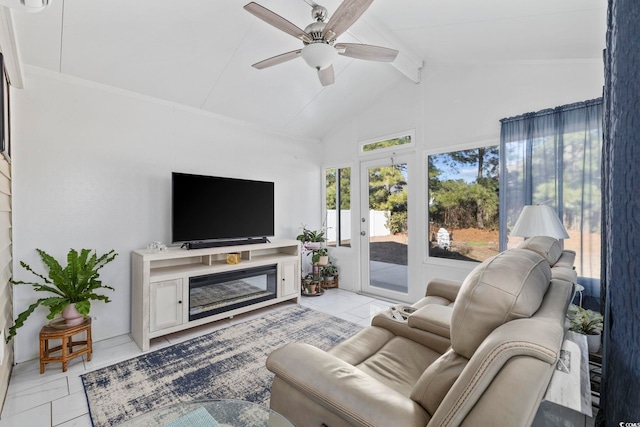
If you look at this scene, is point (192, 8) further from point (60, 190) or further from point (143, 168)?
point (60, 190)

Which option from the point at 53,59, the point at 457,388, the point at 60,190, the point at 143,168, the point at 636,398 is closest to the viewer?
the point at 636,398

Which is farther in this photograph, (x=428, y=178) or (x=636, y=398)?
(x=428, y=178)

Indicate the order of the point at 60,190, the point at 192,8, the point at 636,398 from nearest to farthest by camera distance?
the point at 636,398
the point at 192,8
the point at 60,190

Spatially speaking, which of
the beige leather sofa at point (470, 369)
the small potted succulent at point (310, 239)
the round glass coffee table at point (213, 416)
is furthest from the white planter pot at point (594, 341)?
the small potted succulent at point (310, 239)

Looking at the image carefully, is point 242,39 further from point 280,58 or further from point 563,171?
point 563,171

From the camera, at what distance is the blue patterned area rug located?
200cm

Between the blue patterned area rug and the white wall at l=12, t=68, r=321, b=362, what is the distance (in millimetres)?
856

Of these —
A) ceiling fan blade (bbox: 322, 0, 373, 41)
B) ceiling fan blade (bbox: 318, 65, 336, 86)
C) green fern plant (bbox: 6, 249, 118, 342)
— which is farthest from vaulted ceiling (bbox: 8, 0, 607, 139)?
green fern plant (bbox: 6, 249, 118, 342)

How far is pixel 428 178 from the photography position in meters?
3.92

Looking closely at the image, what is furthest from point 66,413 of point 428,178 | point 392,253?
point 428,178

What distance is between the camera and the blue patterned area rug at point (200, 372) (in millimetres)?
2000

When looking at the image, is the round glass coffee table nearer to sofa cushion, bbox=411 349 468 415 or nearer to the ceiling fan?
sofa cushion, bbox=411 349 468 415

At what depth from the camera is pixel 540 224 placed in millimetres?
2320

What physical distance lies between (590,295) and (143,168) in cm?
460
